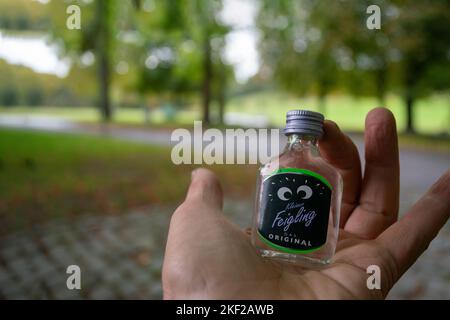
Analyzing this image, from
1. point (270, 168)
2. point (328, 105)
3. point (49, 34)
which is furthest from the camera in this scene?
point (49, 34)

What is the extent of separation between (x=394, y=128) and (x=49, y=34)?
3698mm

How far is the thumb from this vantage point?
105 centimetres

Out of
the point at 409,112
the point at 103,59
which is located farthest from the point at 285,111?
the point at 409,112

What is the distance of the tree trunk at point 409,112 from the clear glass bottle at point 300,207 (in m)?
5.08

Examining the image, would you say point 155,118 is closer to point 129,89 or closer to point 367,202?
point 129,89

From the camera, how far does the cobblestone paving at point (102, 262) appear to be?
221cm

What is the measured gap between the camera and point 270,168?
3.28 feet

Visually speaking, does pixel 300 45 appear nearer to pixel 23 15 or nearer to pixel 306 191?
pixel 23 15

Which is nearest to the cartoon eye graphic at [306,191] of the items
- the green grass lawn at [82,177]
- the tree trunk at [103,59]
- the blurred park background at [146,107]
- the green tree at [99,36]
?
the blurred park background at [146,107]

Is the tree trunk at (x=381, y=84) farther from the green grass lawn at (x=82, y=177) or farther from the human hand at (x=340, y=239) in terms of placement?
the human hand at (x=340, y=239)

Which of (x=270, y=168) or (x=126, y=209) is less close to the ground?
(x=270, y=168)

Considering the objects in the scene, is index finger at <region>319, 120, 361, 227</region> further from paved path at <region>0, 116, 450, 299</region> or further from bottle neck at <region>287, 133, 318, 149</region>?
paved path at <region>0, 116, 450, 299</region>

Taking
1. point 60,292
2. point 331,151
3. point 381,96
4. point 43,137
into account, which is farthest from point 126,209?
point 381,96

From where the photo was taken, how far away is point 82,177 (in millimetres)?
4301
